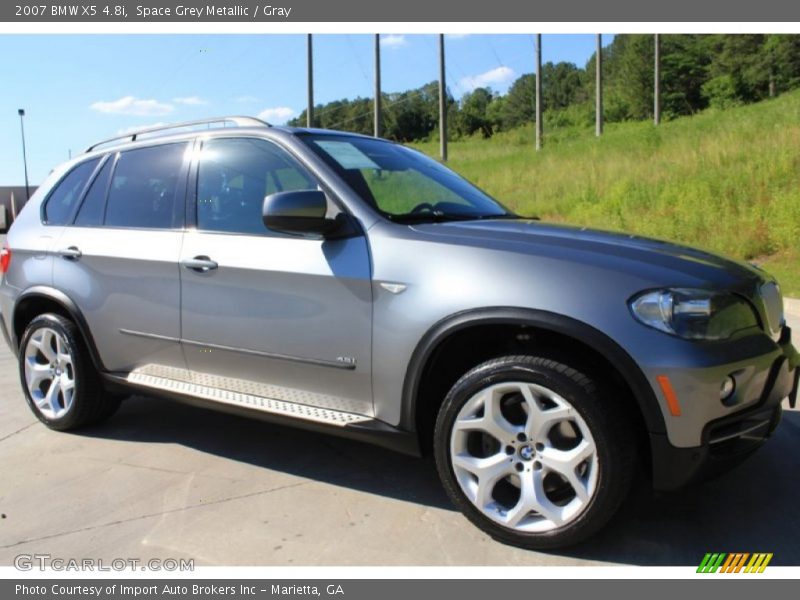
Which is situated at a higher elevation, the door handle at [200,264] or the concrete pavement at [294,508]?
the door handle at [200,264]

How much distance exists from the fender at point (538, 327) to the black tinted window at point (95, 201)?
2470mm

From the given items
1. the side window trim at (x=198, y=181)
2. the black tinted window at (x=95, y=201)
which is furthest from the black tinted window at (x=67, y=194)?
the side window trim at (x=198, y=181)

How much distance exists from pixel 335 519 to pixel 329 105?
5968 centimetres

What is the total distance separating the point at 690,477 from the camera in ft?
8.07

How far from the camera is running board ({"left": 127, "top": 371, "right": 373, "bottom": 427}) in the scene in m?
3.08

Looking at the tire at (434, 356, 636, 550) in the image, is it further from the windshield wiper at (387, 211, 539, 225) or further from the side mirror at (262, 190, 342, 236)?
the side mirror at (262, 190, 342, 236)

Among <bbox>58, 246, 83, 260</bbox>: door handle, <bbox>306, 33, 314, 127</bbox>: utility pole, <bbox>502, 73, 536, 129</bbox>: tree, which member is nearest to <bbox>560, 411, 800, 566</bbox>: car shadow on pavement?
<bbox>58, 246, 83, 260</bbox>: door handle

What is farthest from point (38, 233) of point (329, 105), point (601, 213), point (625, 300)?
point (329, 105)

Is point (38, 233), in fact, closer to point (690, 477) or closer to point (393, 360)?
point (393, 360)

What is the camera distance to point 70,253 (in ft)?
13.5

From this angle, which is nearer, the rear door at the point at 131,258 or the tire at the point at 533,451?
the tire at the point at 533,451

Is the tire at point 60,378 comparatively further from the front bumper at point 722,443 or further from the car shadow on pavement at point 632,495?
the front bumper at point 722,443

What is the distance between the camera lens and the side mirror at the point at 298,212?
9.68 ft

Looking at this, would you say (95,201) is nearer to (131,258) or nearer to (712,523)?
(131,258)
